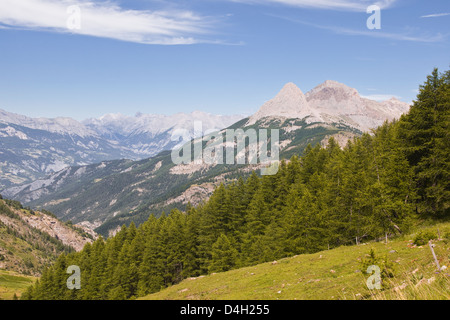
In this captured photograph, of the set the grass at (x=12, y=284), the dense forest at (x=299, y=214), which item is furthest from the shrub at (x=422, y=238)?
the grass at (x=12, y=284)

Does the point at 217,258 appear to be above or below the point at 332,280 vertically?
below

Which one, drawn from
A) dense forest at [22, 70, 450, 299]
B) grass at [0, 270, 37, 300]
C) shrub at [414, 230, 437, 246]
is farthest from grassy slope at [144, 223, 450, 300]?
grass at [0, 270, 37, 300]

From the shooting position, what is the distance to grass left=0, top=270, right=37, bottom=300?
142875 mm

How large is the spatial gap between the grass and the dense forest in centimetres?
6876

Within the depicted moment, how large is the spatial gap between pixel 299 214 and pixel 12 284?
633 feet

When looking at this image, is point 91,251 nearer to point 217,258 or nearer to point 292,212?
point 217,258

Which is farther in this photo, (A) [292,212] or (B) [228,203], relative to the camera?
(B) [228,203]

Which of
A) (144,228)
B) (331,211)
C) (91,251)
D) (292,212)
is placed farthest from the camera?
(91,251)

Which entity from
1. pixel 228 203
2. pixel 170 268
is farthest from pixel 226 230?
pixel 170 268

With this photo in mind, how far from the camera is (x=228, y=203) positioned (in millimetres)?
67625

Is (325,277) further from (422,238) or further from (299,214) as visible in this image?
(299,214)

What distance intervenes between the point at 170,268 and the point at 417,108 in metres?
60.7

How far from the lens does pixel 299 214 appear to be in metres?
47.7
